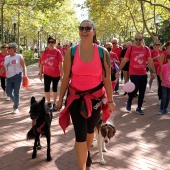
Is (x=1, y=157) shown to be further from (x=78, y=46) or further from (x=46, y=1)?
(x=46, y=1)

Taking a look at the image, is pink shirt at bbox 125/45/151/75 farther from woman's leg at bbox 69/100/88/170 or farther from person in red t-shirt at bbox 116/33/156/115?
woman's leg at bbox 69/100/88/170

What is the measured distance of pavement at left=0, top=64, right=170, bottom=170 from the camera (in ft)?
15.0

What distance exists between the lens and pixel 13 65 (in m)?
7.65

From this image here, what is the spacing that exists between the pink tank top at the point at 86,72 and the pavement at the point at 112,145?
1.42 m

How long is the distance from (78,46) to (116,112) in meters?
4.79

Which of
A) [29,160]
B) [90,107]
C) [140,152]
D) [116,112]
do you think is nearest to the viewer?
[90,107]

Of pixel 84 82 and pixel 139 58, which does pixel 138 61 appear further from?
pixel 84 82

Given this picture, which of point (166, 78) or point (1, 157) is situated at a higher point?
point (166, 78)

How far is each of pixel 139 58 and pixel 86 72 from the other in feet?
13.8

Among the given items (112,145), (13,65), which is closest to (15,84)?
(13,65)

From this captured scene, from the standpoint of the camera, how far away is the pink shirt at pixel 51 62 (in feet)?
25.9

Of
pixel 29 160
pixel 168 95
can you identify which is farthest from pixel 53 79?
pixel 29 160

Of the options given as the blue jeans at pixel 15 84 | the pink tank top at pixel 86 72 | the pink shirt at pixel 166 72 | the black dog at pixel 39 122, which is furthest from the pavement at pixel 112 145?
the pink tank top at pixel 86 72

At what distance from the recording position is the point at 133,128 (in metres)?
6.77
